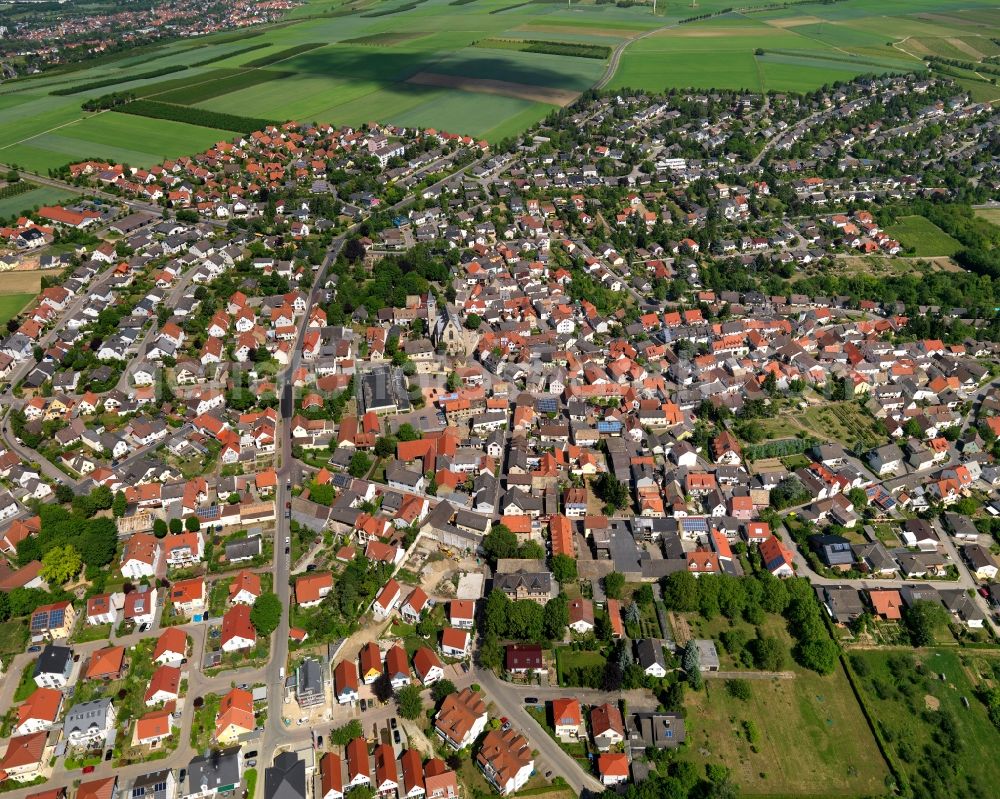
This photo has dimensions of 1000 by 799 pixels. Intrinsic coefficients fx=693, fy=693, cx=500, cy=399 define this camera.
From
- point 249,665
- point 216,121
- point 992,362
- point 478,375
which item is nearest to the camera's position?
point 249,665

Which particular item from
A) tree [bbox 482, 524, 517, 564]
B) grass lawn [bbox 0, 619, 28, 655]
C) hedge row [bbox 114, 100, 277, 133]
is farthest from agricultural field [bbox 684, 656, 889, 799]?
hedge row [bbox 114, 100, 277, 133]

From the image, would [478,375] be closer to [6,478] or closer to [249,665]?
[249,665]

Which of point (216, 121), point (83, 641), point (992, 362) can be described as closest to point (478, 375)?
point (83, 641)

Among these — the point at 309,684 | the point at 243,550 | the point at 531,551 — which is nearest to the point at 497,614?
the point at 531,551

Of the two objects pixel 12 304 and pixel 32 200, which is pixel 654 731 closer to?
A: pixel 12 304

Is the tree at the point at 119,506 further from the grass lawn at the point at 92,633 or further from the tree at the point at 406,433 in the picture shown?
the tree at the point at 406,433

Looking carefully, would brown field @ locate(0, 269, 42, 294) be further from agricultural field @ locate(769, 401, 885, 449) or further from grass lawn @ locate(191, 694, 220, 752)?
agricultural field @ locate(769, 401, 885, 449)

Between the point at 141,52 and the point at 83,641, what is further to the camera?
the point at 141,52
